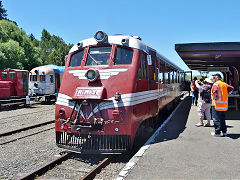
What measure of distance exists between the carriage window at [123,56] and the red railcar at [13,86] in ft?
41.7

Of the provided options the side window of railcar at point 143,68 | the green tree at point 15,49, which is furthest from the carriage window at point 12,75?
the green tree at point 15,49

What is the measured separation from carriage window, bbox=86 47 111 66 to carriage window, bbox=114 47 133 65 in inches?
9.9

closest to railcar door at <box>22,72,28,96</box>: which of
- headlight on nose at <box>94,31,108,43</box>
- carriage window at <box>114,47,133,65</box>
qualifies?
headlight on nose at <box>94,31,108,43</box>

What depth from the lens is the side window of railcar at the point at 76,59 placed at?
6.71 metres

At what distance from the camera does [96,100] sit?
5715 millimetres

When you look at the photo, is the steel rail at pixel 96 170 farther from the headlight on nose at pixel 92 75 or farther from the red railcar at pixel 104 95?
the headlight on nose at pixel 92 75

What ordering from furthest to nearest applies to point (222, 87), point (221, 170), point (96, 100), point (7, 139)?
1. point (7, 139)
2. point (222, 87)
3. point (96, 100)
4. point (221, 170)

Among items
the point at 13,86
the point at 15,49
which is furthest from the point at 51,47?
the point at 13,86

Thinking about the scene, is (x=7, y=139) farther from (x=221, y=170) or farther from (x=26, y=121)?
(x=221, y=170)

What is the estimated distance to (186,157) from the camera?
5.16m

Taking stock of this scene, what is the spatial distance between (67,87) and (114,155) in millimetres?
2154

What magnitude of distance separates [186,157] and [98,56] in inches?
134

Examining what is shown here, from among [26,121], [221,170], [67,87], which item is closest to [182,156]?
[221,170]

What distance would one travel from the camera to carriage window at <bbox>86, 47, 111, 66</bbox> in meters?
6.40
